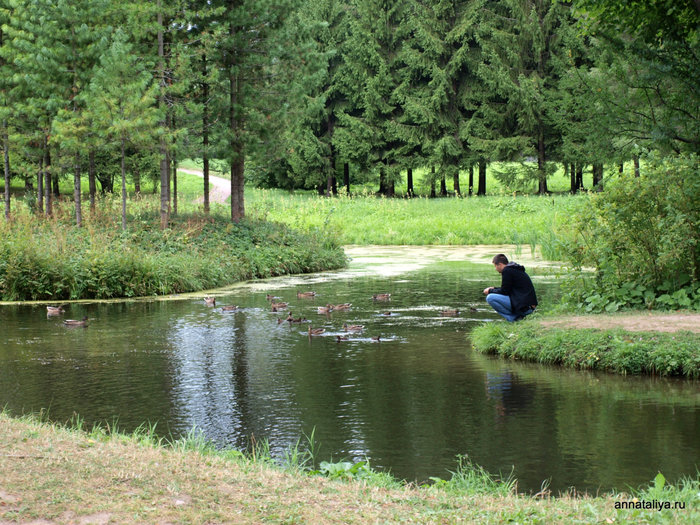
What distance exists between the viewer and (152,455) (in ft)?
20.5

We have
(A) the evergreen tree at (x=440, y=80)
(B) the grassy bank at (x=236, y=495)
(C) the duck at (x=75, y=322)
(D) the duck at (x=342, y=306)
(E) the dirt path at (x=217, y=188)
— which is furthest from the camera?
(E) the dirt path at (x=217, y=188)

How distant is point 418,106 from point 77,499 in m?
Answer: 43.7

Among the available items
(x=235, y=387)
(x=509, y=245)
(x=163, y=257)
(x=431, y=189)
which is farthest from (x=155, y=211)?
(x=431, y=189)

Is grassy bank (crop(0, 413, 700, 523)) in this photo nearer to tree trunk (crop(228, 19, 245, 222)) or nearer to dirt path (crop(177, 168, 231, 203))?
tree trunk (crop(228, 19, 245, 222))

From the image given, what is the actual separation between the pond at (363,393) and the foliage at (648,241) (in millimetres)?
2349

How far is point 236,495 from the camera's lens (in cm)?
532

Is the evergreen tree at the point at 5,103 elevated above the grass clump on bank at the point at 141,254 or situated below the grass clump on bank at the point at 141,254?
above

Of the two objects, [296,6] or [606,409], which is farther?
[296,6]

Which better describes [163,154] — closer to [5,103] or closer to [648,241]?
[5,103]

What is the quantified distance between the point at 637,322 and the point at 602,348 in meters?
1.25

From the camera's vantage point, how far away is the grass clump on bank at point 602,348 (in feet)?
34.2

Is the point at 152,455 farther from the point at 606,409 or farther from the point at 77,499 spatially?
the point at 606,409

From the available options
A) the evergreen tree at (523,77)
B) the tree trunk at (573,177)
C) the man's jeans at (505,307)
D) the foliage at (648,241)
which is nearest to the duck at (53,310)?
the man's jeans at (505,307)

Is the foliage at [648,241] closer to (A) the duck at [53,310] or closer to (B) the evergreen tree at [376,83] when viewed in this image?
(A) the duck at [53,310]
